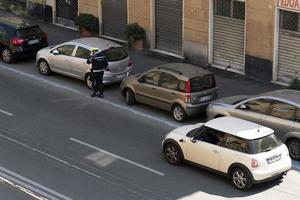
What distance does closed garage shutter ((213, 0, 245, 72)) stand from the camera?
24.9 m

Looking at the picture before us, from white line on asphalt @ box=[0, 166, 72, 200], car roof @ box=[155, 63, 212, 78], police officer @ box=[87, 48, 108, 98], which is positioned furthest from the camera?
police officer @ box=[87, 48, 108, 98]

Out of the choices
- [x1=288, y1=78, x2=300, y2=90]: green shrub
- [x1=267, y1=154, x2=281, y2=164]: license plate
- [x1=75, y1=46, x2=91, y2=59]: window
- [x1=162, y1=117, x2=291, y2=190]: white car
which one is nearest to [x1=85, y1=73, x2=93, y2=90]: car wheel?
[x1=75, y1=46, x2=91, y2=59]: window

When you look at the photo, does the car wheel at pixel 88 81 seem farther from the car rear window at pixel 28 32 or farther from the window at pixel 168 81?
the car rear window at pixel 28 32

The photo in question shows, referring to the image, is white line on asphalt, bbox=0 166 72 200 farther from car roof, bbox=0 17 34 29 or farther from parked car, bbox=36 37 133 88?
car roof, bbox=0 17 34 29

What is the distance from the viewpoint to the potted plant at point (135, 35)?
1112 inches

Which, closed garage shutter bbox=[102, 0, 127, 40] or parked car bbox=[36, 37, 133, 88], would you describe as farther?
closed garage shutter bbox=[102, 0, 127, 40]

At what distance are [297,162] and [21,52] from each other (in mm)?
12718

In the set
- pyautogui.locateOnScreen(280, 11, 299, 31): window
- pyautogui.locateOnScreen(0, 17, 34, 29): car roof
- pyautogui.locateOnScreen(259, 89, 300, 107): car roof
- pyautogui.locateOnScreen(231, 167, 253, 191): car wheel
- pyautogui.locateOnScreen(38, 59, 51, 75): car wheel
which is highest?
pyautogui.locateOnScreen(280, 11, 299, 31): window

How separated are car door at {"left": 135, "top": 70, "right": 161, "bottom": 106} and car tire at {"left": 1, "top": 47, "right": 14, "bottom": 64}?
6.99 metres

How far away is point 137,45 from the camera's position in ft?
93.6

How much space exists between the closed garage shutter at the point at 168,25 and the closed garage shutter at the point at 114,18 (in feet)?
6.49

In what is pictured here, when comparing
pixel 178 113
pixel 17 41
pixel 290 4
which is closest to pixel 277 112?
pixel 178 113

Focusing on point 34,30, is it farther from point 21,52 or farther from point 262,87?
point 262,87

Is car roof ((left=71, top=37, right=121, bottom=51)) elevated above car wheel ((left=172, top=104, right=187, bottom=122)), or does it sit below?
above
